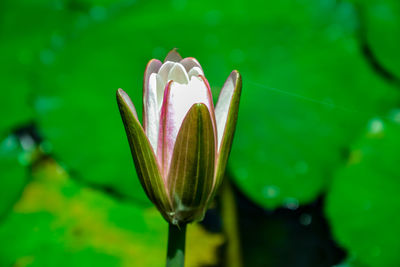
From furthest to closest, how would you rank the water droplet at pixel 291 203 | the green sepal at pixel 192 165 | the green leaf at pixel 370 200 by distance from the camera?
the water droplet at pixel 291 203, the green leaf at pixel 370 200, the green sepal at pixel 192 165

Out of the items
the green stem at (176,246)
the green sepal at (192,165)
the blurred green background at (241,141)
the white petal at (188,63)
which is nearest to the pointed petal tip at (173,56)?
the white petal at (188,63)

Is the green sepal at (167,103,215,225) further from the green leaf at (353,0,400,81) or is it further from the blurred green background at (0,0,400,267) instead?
the green leaf at (353,0,400,81)

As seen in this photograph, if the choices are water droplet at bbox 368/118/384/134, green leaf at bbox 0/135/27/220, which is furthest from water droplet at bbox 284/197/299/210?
green leaf at bbox 0/135/27/220

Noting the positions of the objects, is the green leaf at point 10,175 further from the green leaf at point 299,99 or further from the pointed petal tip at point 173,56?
the pointed petal tip at point 173,56

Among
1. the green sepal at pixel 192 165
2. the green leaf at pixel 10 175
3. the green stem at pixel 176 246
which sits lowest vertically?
the green leaf at pixel 10 175

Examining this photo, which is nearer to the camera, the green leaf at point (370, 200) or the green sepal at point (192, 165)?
the green sepal at point (192, 165)

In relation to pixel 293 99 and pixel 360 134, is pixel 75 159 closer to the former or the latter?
pixel 293 99

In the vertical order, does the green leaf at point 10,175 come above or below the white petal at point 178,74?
below

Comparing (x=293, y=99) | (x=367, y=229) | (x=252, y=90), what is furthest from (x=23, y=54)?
(x=367, y=229)
